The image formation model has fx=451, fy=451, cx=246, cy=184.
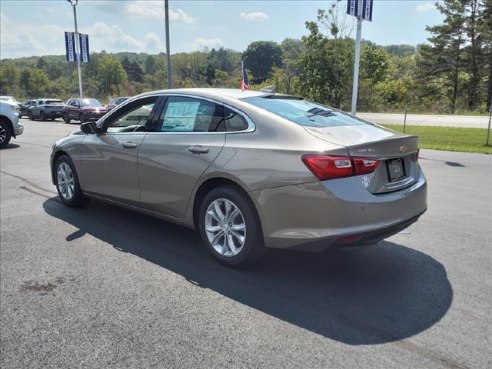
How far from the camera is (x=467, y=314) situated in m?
3.32

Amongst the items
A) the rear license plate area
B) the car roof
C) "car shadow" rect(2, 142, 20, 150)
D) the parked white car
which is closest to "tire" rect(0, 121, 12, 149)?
the parked white car

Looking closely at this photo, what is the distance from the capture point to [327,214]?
3.49 m

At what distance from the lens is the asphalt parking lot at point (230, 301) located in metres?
2.82

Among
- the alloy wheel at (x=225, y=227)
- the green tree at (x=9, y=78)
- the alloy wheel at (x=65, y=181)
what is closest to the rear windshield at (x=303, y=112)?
the alloy wheel at (x=225, y=227)

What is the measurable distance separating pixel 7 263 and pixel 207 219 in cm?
197

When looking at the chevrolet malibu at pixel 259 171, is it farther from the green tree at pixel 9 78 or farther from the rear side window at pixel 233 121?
the green tree at pixel 9 78

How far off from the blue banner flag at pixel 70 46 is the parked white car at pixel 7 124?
24.7m

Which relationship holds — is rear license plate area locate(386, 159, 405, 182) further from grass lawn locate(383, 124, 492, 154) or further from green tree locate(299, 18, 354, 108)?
green tree locate(299, 18, 354, 108)

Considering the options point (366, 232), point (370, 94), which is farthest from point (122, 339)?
point (370, 94)

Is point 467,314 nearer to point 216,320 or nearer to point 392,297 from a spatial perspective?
point 392,297

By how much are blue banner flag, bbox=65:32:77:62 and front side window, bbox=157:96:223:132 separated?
1419 inches

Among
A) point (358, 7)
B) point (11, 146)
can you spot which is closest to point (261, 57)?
point (358, 7)

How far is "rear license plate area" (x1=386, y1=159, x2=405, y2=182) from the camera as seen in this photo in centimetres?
378

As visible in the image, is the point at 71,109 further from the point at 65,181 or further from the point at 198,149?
the point at 198,149
